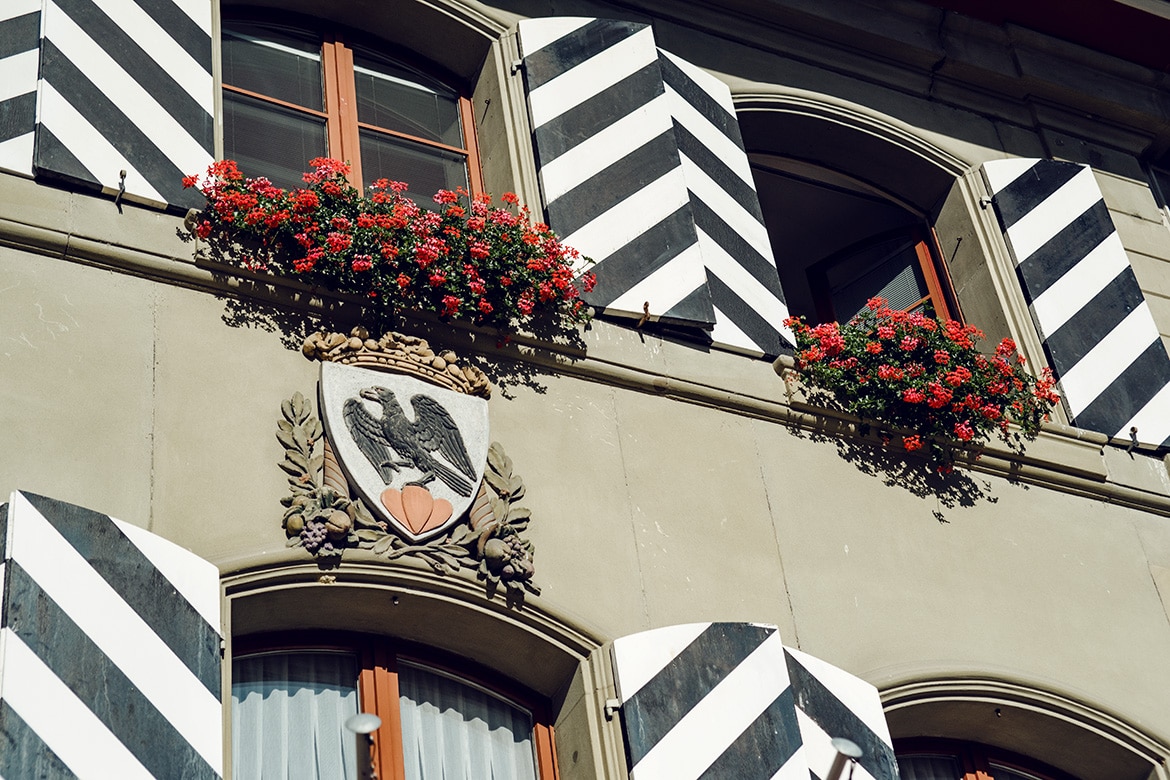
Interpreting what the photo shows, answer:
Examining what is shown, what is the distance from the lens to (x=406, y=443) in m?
6.47

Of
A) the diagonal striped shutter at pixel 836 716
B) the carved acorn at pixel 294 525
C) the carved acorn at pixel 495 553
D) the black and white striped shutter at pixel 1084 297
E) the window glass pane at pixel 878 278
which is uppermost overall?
the window glass pane at pixel 878 278

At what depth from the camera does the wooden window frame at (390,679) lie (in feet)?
20.0

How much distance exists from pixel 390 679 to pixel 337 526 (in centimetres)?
62

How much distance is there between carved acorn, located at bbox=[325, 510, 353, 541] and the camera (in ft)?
20.1

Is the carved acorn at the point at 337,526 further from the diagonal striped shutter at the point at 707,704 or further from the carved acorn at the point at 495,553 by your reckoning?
the diagonal striped shutter at the point at 707,704

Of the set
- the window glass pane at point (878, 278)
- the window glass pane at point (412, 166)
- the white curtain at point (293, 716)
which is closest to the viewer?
the white curtain at point (293, 716)

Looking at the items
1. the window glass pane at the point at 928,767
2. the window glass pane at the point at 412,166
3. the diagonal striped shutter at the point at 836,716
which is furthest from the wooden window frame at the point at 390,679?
the window glass pane at the point at 412,166

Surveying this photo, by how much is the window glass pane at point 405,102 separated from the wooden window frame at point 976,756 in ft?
11.8

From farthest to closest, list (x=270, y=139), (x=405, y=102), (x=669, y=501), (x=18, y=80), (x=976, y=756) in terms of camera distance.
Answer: (x=405, y=102) → (x=270, y=139) → (x=976, y=756) → (x=669, y=501) → (x=18, y=80)

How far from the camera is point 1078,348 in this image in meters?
8.77

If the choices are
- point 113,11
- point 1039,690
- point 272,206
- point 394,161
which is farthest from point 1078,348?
point 113,11

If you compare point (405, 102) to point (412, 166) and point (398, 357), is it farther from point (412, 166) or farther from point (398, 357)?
point (398, 357)

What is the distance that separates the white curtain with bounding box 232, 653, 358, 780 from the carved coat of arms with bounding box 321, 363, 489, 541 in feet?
1.95

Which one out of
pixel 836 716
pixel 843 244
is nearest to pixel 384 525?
pixel 836 716
